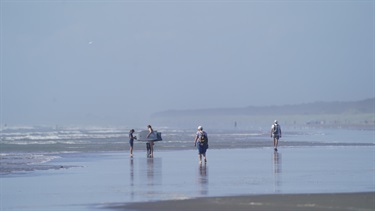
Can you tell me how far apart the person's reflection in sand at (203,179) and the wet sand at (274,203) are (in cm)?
174

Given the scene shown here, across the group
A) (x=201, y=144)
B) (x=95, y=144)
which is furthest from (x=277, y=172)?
(x=95, y=144)

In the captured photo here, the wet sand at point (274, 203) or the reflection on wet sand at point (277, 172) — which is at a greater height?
the reflection on wet sand at point (277, 172)

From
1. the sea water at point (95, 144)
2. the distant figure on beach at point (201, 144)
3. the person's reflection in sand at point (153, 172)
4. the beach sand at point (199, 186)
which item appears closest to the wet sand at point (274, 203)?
the beach sand at point (199, 186)

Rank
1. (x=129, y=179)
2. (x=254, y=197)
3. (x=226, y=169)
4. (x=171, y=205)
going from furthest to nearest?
(x=226, y=169) → (x=129, y=179) → (x=254, y=197) → (x=171, y=205)

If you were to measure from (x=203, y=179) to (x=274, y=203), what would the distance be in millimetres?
6985

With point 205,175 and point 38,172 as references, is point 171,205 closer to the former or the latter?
point 205,175

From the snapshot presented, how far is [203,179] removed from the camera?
25078mm

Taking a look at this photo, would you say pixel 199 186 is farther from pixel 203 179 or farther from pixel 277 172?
pixel 277 172

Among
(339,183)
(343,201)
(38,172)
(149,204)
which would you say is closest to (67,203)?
(149,204)

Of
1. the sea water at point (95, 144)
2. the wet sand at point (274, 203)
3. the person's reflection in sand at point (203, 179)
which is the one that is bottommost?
the wet sand at point (274, 203)

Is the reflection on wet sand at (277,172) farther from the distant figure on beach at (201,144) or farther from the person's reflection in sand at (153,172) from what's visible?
the person's reflection in sand at (153,172)

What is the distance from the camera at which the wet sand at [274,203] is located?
1745 cm

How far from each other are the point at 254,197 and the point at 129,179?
710 cm

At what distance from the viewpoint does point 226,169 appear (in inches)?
1161
